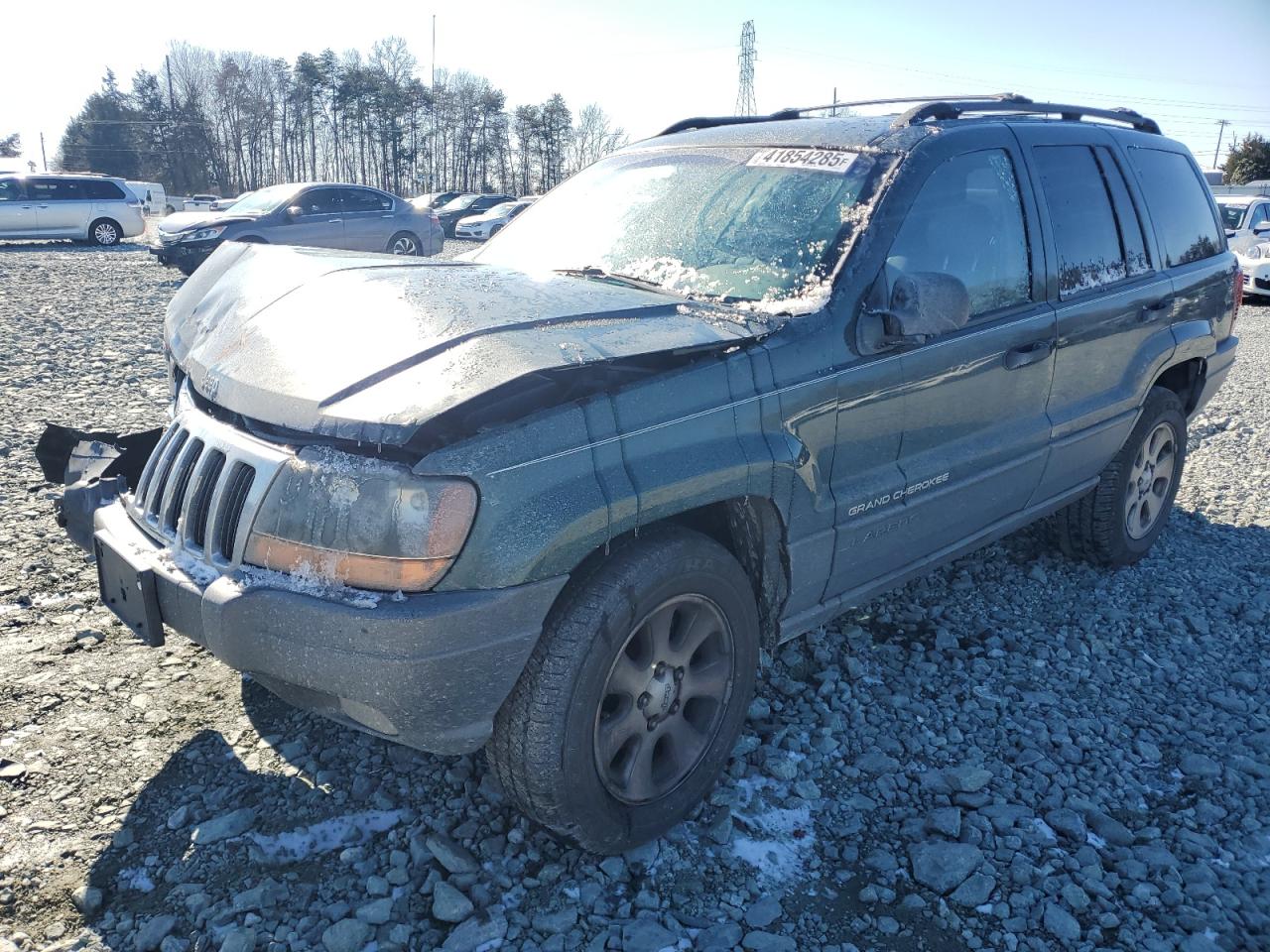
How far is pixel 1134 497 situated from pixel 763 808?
9.26ft

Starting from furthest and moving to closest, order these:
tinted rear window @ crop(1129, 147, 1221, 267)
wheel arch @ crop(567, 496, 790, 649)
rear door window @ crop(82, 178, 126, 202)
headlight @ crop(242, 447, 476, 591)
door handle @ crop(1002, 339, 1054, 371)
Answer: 1. rear door window @ crop(82, 178, 126, 202)
2. tinted rear window @ crop(1129, 147, 1221, 267)
3. door handle @ crop(1002, 339, 1054, 371)
4. wheel arch @ crop(567, 496, 790, 649)
5. headlight @ crop(242, 447, 476, 591)

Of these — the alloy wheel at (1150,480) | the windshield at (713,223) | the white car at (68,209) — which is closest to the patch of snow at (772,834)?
the windshield at (713,223)

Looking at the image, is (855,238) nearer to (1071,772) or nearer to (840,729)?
(840,729)

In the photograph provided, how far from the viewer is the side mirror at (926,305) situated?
2.72m

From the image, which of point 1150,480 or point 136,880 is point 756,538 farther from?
point 1150,480

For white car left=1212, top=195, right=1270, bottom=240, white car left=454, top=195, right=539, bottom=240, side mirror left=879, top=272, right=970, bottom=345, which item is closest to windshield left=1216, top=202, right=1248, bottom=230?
white car left=1212, top=195, right=1270, bottom=240

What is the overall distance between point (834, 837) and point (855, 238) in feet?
5.79

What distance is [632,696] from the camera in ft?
8.08

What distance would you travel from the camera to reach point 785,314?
2.71 metres

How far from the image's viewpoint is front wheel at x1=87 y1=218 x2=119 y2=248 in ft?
70.8

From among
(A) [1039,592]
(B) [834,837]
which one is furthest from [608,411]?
(A) [1039,592]

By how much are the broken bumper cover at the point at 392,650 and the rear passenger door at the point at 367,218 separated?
49.1ft

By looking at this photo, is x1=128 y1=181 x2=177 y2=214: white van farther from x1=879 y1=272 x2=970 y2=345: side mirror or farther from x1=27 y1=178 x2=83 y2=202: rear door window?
x1=879 y1=272 x2=970 y2=345: side mirror

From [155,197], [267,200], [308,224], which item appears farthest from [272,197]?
[155,197]
